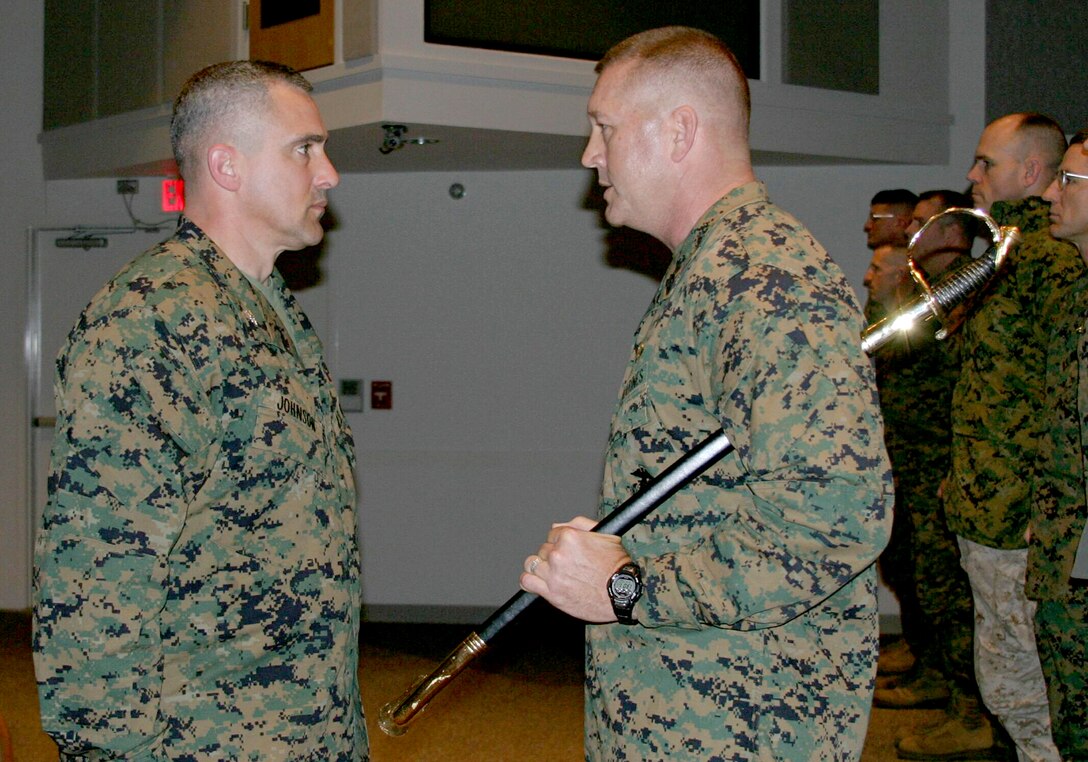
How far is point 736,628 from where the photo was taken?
4.23 ft

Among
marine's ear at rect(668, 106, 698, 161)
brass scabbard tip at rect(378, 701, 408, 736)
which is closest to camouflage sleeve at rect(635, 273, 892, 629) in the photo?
marine's ear at rect(668, 106, 698, 161)

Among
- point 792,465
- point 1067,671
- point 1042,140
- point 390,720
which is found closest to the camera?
point 792,465

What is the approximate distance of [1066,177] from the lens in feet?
7.54

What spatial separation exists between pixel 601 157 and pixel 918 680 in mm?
3265

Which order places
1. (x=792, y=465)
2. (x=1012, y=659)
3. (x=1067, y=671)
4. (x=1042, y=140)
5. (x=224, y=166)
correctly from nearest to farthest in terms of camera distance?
(x=792, y=465) → (x=224, y=166) → (x=1067, y=671) → (x=1012, y=659) → (x=1042, y=140)

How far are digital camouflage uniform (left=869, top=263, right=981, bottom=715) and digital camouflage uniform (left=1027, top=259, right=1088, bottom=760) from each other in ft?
4.50

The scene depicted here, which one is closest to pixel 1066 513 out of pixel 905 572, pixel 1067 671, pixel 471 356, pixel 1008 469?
pixel 1067 671

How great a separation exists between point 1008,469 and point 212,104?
2.40 m

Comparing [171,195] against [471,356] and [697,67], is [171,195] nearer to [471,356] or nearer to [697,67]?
[471,356]

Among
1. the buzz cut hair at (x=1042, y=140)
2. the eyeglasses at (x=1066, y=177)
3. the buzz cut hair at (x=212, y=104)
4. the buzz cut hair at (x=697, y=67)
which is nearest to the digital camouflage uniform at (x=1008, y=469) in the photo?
the buzz cut hair at (x=1042, y=140)

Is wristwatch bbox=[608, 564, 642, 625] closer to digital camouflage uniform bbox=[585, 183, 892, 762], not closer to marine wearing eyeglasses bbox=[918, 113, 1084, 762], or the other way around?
digital camouflage uniform bbox=[585, 183, 892, 762]

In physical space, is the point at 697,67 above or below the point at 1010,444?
above

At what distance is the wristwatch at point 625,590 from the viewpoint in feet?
4.26

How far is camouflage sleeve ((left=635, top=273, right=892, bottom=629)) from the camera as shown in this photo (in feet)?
3.87
